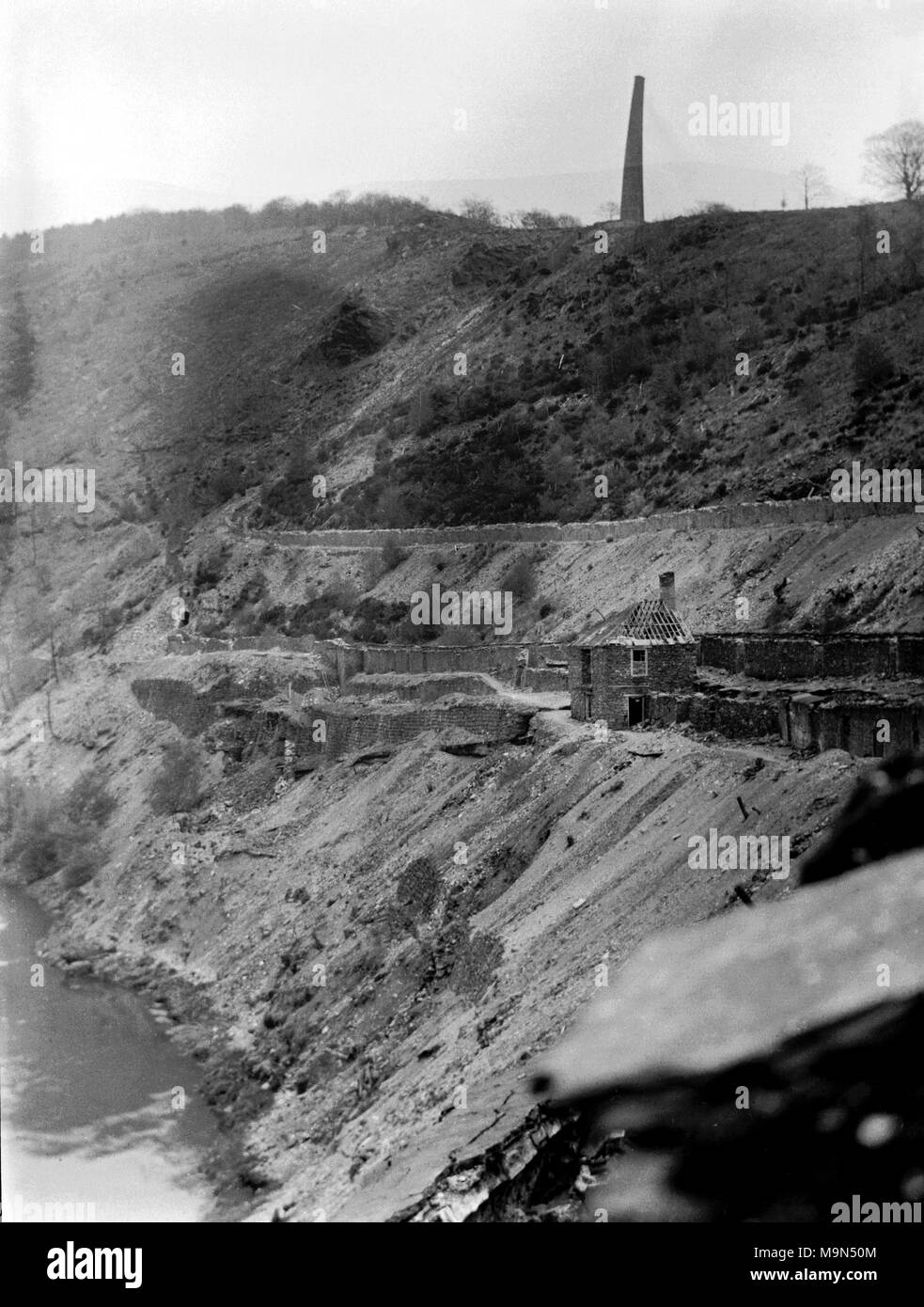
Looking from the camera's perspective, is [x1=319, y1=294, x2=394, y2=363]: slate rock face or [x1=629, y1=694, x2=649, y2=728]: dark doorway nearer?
[x1=629, y1=694, x2=649, y2=728]: dark doorway

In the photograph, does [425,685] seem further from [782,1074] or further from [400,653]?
[782,1074]

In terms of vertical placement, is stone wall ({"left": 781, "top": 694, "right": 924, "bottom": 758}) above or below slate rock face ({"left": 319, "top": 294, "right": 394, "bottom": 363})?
below

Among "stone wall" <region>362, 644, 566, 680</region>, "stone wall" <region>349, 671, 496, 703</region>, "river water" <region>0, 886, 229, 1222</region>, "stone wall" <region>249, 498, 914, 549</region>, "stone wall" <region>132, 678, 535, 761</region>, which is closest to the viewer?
"river water" <region>0, 886, 229, 1222</region>

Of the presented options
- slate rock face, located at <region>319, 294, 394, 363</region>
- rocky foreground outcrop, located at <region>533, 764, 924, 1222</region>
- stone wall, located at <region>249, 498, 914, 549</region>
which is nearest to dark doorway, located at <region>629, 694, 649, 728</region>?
stone wall, located at <region>249, 498, 914, 549</region>

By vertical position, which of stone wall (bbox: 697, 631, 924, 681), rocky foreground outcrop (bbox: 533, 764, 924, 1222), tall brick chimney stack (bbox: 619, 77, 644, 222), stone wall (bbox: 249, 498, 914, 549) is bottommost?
rocky foreground outcrop (bbox: 533, 764, 924, 1222)

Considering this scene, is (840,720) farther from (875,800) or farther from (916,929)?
(916,929)

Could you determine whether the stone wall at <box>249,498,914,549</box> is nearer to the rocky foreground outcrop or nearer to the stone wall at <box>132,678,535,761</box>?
the stone wall at <box>132,678,535,761</box>

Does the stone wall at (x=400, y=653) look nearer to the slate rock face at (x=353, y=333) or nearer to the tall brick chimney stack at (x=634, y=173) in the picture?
the tall brick chimney stack at (x=634, y=173)

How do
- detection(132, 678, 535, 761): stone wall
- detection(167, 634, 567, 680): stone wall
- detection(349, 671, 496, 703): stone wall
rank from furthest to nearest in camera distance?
detection(167, 634, 567, 680): stone wall, detection(349, 671, 496, 703): stone wall, detection(132, 678, 535, 761): stone wall
